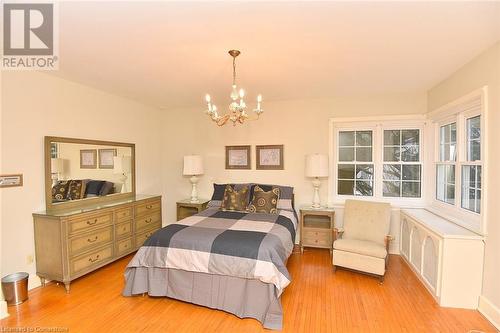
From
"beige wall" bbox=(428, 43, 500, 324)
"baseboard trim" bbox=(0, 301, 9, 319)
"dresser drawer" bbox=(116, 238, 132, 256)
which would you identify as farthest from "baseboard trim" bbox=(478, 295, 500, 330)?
A: "baseboard trim" bbox=(0, 301, 9, 319)

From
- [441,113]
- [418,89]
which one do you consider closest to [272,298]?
[441,113]

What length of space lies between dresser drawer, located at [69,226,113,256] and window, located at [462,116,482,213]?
14.2 ft

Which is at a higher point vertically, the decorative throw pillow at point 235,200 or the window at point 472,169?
the window at point 472,169

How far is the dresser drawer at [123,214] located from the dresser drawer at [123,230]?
68 mm

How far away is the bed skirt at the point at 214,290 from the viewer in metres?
2.29

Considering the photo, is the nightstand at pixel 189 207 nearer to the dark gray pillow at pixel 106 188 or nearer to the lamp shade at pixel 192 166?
the lamp shade at pixel 192 166

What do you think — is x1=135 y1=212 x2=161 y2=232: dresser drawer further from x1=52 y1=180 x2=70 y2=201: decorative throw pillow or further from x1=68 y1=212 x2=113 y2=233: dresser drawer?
x1=52 y1=180 x2=70 y2=201: decorative throw pillow

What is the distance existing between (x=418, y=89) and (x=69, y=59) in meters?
4.39

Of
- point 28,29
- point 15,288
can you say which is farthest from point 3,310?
point 28,29

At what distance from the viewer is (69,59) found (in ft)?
8.67

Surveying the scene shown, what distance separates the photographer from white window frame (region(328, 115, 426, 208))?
3949 millimetres

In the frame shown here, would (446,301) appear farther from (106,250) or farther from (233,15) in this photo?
(106,250)

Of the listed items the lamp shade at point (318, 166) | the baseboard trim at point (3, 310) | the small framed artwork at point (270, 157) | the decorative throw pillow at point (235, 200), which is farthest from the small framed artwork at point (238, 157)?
the baseboard trim at point (3, 310)

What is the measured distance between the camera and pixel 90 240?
10.3 ft
